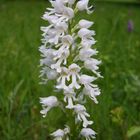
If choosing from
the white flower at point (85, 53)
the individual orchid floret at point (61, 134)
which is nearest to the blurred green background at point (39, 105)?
the individual orchid floret at point (61, 134)

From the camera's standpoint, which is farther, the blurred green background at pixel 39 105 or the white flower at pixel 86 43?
the blurred green background at pixel 39 105

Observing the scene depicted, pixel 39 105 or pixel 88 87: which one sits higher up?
pixel 88 87

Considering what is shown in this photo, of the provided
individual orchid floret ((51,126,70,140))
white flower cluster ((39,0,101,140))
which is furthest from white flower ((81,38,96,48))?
individual orchid floret ((51,126,70,140))

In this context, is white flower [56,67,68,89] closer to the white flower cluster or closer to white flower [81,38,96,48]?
the white flower cluster

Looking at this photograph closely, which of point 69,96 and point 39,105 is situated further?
point 39,105

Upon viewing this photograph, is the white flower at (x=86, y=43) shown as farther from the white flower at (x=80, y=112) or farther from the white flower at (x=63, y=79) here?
the white flower at (x=80, y=112)

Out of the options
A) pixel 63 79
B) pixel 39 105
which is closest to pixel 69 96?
pixel 63 79

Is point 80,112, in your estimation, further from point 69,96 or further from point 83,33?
point 83,33

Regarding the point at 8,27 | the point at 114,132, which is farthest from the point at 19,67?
the point at 8,27
